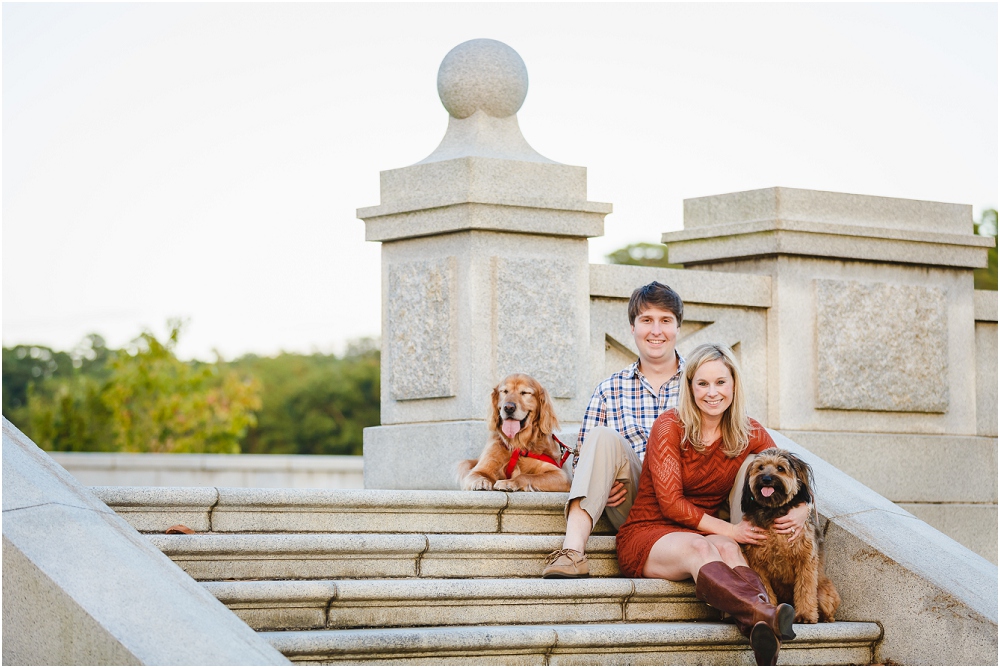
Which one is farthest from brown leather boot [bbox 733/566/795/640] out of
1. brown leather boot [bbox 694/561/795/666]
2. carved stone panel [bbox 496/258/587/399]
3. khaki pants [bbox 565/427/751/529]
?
carved stone panel [bbox 496/258/587/399]

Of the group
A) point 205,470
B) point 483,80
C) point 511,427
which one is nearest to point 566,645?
point 511,427

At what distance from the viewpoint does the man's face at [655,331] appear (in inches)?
248

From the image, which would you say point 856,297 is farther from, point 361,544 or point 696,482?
point 361,544

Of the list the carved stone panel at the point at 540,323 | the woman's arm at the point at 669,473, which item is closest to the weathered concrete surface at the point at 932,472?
the carved stone panel at the point at 540,323

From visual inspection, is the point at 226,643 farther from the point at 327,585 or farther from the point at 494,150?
the point at 494,150

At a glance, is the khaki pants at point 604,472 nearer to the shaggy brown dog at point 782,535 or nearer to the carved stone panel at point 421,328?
the shaggy brown dog at point 782,535

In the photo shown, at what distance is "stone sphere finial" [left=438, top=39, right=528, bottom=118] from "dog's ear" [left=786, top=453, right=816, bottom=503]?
11.7 feet

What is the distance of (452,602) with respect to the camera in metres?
5.30

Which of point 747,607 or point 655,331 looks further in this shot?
point 655,331

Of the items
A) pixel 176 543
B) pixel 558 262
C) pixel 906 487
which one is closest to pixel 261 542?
pixel 176 543

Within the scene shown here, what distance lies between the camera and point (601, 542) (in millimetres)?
6000

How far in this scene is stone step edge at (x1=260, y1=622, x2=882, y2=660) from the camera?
4.71 meters

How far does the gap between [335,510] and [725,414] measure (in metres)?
1.76

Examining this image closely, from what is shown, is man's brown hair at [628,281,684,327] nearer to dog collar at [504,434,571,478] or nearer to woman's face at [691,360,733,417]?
woman's face at [691,360,733,417]
